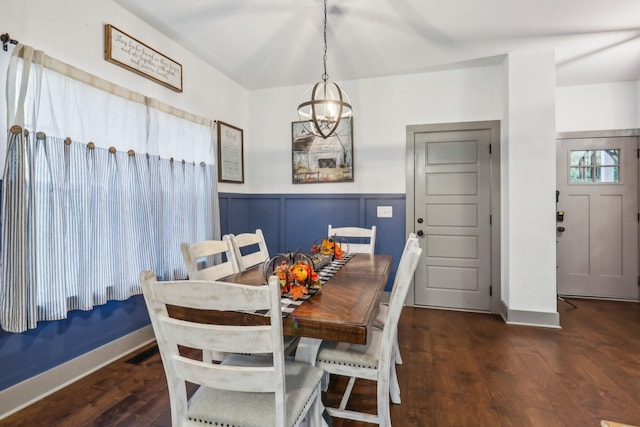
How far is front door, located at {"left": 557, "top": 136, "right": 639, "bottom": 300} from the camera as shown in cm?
389

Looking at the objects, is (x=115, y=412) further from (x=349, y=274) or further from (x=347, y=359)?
(x=349, y=274)

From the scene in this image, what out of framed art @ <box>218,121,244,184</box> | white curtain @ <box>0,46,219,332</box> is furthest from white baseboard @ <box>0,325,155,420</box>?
framed art @ <box>218,121,244,184</box>

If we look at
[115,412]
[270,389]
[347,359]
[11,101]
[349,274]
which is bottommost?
[115,412]

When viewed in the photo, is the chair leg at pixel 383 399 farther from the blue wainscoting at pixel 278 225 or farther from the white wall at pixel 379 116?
the white wall at pixel 379 116

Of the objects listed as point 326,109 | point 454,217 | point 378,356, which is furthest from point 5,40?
point 454,217

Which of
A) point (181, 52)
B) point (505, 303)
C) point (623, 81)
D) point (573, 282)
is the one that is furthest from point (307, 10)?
point (573, 282)

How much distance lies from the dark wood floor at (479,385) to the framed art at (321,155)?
1.94 m

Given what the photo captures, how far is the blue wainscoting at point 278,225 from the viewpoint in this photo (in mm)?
2285

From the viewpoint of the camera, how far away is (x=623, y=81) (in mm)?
3826

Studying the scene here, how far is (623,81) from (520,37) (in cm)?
206

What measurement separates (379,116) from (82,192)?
297 centimetres

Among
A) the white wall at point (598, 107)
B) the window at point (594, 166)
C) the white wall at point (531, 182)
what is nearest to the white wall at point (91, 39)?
the white wall at point (531, 182)

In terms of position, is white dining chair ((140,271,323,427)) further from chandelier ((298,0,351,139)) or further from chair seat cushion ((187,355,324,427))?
chandelier ((298,0,351,139))

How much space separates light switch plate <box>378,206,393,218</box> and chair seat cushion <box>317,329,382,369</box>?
226 cm
